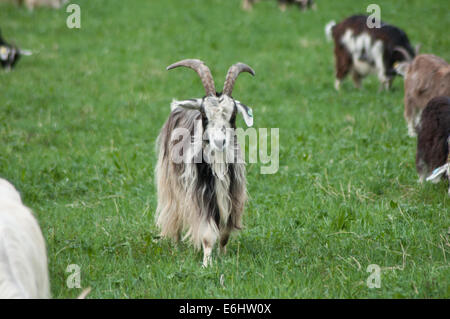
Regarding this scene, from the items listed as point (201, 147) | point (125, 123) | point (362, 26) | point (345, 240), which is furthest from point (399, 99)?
point (201, 147)

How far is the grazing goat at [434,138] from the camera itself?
23.3 feet

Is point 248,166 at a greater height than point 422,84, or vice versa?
point 422,84

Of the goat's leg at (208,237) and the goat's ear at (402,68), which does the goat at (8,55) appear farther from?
the goat's leg at (208,237)

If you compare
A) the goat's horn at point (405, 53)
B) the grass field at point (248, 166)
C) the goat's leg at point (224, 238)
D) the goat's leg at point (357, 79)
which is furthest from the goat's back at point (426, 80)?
the goat's leg at point (224, 238)

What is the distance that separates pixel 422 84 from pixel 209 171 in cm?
502

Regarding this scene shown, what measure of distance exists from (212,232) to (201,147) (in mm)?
765

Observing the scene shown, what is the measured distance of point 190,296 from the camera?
472 cm

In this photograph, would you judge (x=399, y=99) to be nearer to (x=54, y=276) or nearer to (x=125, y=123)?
(x=125, y=123)

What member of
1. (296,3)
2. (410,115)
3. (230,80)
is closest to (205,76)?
(230,80)

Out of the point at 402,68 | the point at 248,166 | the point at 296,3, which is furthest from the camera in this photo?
the point at 296,3

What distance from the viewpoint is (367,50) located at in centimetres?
1216

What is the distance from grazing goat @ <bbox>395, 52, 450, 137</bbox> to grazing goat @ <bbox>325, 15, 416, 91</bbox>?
213 centimetres

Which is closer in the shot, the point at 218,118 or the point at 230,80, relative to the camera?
the point at 218,118

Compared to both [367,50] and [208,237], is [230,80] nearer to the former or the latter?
[208,237]
